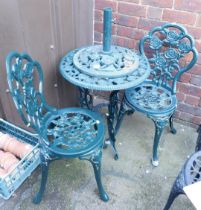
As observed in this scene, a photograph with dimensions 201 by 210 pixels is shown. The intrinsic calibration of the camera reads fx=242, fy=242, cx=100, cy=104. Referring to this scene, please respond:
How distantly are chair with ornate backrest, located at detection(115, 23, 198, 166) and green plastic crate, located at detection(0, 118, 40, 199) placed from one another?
0.81 meters

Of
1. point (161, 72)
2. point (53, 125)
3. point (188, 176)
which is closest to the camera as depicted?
point (188, 176)

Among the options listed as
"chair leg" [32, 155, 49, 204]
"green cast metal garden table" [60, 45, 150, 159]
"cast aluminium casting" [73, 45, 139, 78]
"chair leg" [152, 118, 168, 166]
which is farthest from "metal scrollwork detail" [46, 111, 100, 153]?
"chair leg" [152, 118, 168, 166]

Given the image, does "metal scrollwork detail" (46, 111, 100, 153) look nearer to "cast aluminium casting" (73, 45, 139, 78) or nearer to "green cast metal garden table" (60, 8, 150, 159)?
"green cast metal garden table" (60, 8, 150, 159)

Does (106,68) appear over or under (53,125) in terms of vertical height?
over

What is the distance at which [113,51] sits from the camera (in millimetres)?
1958

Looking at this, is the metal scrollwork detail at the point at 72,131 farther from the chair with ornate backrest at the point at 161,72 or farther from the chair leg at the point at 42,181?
the chair with ornate backrest at the point at 161,72

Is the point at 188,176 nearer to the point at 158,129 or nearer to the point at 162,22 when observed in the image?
the point at 158,129

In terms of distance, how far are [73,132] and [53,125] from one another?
183 mm

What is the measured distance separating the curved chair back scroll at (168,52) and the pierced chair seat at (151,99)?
0.23 feet

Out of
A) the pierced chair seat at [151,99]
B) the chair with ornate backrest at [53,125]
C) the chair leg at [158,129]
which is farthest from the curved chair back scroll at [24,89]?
the chair leg at [158,129]

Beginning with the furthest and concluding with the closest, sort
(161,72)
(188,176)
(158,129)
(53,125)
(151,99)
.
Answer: (161,72) < (151,99) < (158,129) < (53,125) < (188,176)

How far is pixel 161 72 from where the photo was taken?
2.26 m

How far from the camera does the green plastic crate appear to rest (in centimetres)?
166

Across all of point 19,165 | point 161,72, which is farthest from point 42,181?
point 161,72
